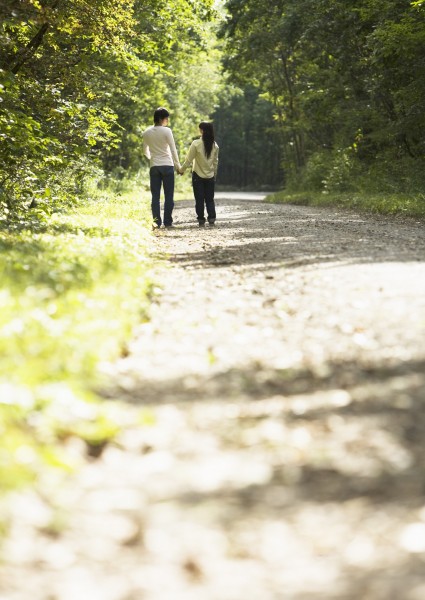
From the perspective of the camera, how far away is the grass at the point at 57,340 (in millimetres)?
3174

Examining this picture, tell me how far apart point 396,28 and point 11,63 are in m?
11.1

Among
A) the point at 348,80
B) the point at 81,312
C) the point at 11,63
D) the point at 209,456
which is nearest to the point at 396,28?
the point at 348,80

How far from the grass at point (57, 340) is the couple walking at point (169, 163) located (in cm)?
667

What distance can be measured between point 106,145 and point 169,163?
2293 mm

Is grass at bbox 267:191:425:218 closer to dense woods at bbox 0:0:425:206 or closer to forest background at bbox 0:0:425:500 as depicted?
forest background at bbox 0:0:425:500

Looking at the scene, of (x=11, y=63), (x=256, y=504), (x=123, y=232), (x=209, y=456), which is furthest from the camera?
(x=11, y=63)

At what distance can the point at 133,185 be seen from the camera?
35.4m

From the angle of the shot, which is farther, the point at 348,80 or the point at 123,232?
the point at 348,80

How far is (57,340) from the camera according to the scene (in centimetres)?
433

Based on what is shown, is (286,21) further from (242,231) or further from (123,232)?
(123,232)

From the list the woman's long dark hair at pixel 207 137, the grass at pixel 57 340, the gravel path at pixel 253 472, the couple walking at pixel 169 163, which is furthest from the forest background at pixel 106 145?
the woman's long dark hair at pixel 207 137

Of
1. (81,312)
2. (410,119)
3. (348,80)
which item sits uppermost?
(348,80)

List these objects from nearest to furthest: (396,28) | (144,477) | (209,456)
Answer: (144,477) → (209,456) → (396,28)

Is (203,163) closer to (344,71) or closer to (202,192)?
(202,192)
